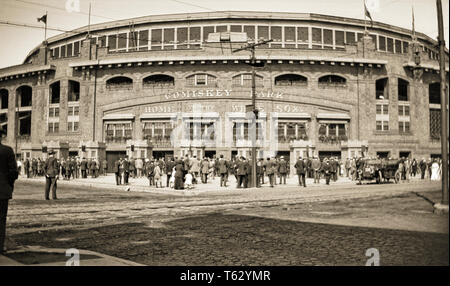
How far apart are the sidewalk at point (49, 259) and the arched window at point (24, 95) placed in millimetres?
46580

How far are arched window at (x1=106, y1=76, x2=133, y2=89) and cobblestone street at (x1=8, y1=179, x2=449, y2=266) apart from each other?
2950 cm

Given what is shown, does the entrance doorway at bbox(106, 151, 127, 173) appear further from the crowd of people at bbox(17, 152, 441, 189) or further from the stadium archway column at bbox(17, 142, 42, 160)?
the crowd of people at bbox(17, 152, 441, 189)

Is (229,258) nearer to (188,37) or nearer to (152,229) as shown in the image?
(152,229)

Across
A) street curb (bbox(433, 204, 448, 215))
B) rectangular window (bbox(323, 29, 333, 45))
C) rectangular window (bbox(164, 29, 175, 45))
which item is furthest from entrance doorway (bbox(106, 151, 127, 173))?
street curb (bbox(433, 204, 448, 215))

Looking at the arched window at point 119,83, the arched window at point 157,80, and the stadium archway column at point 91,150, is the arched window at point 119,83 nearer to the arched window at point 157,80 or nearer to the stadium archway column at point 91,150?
the arched window at point 157,80

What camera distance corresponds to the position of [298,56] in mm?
35500

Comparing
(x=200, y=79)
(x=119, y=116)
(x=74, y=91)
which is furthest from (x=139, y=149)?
(x=74, y=91)

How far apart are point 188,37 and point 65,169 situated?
20051 mm

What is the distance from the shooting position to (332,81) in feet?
124

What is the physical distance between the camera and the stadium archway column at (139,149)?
104 ft

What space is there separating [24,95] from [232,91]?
28.7 meters

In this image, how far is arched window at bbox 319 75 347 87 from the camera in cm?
3672

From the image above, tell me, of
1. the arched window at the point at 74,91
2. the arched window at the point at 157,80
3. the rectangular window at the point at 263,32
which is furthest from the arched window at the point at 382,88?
the arched window at the point at 74,91

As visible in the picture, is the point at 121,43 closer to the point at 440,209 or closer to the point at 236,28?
the point at 236,28
